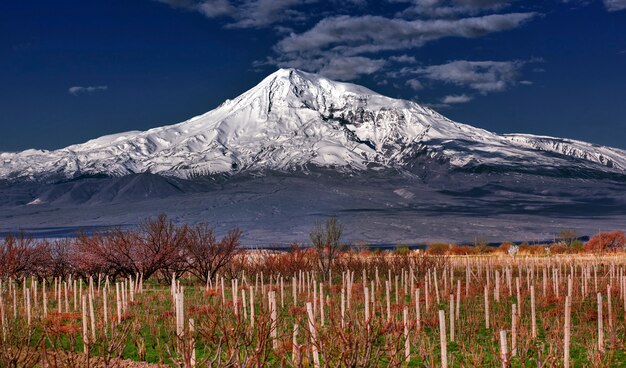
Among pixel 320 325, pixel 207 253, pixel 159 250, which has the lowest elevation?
pixel 320 325

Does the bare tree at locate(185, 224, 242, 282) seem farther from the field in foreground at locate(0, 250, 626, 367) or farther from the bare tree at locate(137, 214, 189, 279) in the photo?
the field in foreground at locate(0, 250, 626, 367)

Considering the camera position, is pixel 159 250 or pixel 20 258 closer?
pixel 159 250

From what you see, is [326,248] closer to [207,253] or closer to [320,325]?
[207,253]

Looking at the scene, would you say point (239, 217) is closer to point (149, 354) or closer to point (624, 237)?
point (624, 237)

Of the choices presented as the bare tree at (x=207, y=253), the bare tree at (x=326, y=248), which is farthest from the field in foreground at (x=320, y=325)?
the bare tree at (x=207, y=253)

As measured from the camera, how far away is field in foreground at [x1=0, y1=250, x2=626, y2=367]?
10.3 metres

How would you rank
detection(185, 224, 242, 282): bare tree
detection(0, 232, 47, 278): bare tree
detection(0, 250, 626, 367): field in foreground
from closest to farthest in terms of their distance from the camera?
1. detection(0, 250, 626, 367): field in foreground
2. detection(0, 232, 47, 278): bare tree
3. detection(185, 224, 242, 282): bare tree

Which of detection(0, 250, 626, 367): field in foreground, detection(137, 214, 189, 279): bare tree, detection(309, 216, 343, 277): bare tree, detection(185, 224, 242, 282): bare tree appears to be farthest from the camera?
detection(309, 216, 343, 277): bare tree

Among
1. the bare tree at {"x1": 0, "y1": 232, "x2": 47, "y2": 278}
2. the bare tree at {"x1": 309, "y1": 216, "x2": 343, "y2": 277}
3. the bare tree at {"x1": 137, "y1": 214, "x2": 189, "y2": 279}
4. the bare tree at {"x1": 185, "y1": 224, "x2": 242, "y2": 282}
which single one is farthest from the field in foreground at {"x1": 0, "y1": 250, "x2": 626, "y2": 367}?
the bare tree at {"x1": 0, "y1": 232, "x2": 47, "y2": 278}

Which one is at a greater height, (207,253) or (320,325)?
(207,253)

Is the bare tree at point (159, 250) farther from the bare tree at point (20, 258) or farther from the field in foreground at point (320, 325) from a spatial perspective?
the bare tree at point (20, 258)

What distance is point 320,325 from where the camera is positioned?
19.4m

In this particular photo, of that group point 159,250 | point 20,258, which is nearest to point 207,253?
point 159,250

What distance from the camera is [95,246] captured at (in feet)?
134
